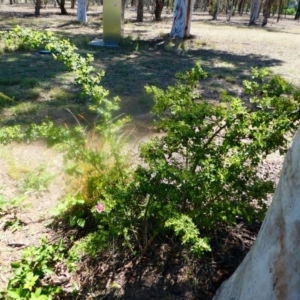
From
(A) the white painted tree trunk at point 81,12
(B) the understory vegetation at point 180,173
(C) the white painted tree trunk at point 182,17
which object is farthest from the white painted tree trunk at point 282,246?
(A) the white painted tree trunk at point 81,12

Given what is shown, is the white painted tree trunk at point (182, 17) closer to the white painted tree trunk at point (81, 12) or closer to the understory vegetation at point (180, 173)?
the white painted tree trunk at point (81, 12)

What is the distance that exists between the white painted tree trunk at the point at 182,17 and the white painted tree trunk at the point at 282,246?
11.5 m

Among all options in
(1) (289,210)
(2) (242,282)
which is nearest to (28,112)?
(2) (242,282)

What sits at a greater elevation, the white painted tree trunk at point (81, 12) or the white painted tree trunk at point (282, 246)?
the white painted tree trunk at point (282, 246)

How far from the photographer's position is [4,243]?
2635mm

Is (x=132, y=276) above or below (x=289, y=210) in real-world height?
below

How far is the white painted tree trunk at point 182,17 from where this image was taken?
456 inches

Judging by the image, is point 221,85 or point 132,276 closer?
point 132,276

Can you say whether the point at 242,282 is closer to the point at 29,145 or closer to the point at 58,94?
the point at 29,145

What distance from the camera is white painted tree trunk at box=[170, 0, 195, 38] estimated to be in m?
11.6

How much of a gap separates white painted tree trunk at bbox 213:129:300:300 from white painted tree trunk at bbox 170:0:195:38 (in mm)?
11542

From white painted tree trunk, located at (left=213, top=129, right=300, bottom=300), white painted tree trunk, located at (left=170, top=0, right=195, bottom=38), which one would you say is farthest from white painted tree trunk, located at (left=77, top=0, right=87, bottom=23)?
white painted tree trunk, located at (left=213, top=129, right=300, bottom=300)

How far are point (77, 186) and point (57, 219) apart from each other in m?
0.31

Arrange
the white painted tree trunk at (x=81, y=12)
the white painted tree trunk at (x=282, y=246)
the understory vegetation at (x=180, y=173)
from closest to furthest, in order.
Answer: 1. the white painted tree trunk at (x=282, y=246)
2. the understory vegetation at (x=180, y=173)
3. the white painted tree trunk at (x=81, y=12)
